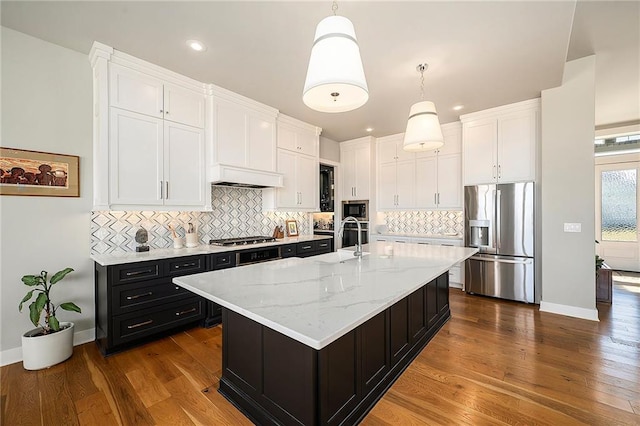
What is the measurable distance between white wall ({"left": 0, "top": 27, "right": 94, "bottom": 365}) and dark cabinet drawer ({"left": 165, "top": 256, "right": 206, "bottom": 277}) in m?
0.78

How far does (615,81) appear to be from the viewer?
3.78 metres

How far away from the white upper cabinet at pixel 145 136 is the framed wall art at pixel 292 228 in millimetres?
1639

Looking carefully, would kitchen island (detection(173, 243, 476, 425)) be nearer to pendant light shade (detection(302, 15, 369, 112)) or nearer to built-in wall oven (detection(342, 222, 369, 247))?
pendant light shade (detection(302, 15, 369, 112))

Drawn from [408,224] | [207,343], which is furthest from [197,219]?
[408,224]

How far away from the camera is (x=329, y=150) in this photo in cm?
562

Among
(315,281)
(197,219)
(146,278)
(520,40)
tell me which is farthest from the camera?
(197,219)

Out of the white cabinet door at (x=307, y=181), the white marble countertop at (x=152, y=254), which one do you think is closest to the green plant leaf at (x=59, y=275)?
the white marble countertop at (x=152, y=254)

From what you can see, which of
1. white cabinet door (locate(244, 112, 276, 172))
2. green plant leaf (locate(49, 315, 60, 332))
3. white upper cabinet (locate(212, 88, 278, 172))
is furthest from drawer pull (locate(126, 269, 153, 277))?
white cabinet door (locate(244, 112, 276, 172))

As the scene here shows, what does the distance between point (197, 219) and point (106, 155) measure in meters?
1.23

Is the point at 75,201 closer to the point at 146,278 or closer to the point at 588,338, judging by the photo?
the point at 146,278

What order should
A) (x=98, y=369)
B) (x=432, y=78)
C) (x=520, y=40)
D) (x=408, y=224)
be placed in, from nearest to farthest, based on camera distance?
(x=98, y=369), (x=520, y=40), (x=432, y=78), (x=408, y=224)

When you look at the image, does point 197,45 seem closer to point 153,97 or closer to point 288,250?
point 153,97

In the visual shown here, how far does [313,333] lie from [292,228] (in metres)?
3.79

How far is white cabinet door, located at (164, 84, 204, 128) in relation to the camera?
2.97 meters
